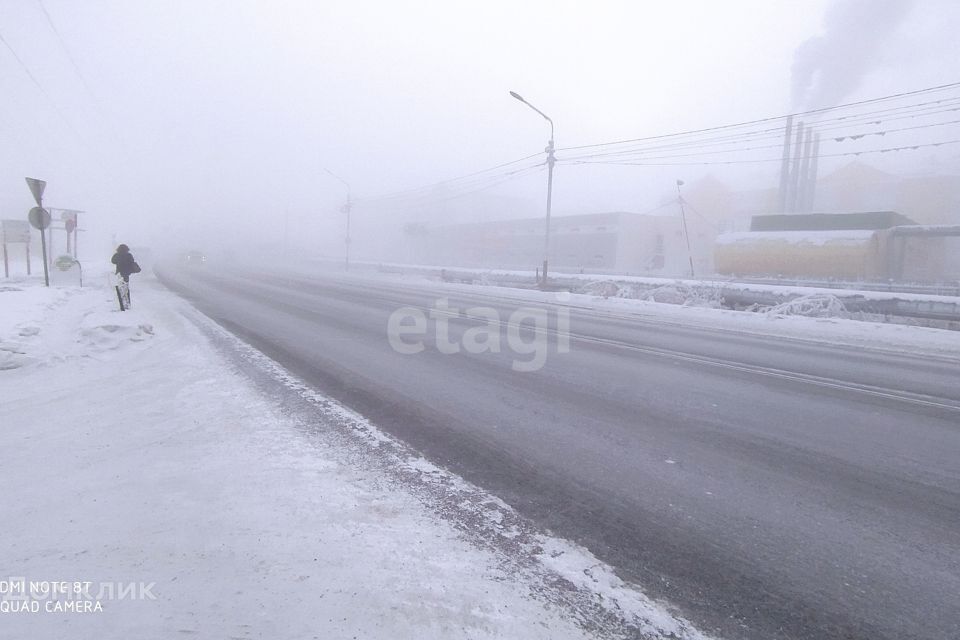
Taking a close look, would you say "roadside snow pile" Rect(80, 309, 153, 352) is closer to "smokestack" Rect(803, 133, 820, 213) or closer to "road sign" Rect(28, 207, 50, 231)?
"road sign" Rect(28, 207, 50, 231)

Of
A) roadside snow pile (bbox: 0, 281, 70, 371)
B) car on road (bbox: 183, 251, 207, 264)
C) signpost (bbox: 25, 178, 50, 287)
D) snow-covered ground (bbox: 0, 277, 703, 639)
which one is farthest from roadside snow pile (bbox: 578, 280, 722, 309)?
car on road (bbox: 183, 251, 207, 264)

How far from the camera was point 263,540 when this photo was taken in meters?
2.72

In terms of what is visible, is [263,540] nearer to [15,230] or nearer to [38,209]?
[38,209]

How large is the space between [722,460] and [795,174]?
162 ft

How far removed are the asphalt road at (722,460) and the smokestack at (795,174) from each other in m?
41.0

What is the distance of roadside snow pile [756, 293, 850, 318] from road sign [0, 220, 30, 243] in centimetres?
2785

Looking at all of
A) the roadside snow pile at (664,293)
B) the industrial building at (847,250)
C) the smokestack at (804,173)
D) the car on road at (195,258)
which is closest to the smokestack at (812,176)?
the smokestack at (804,173)

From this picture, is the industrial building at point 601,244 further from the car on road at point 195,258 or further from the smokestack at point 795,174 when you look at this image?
the car on road at point 195,258

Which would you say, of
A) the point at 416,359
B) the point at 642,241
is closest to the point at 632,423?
the point at 416,359

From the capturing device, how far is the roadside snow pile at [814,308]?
15523 millimetres

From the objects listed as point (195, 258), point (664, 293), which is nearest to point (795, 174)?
point (664, 293)

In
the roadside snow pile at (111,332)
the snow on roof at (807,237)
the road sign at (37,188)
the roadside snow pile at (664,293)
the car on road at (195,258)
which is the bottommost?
the roadside snow pile at (111,332)

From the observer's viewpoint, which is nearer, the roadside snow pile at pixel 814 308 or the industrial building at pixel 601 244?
the roadside snow pile at pixel 814 308

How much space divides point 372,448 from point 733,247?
3541 centimetres
